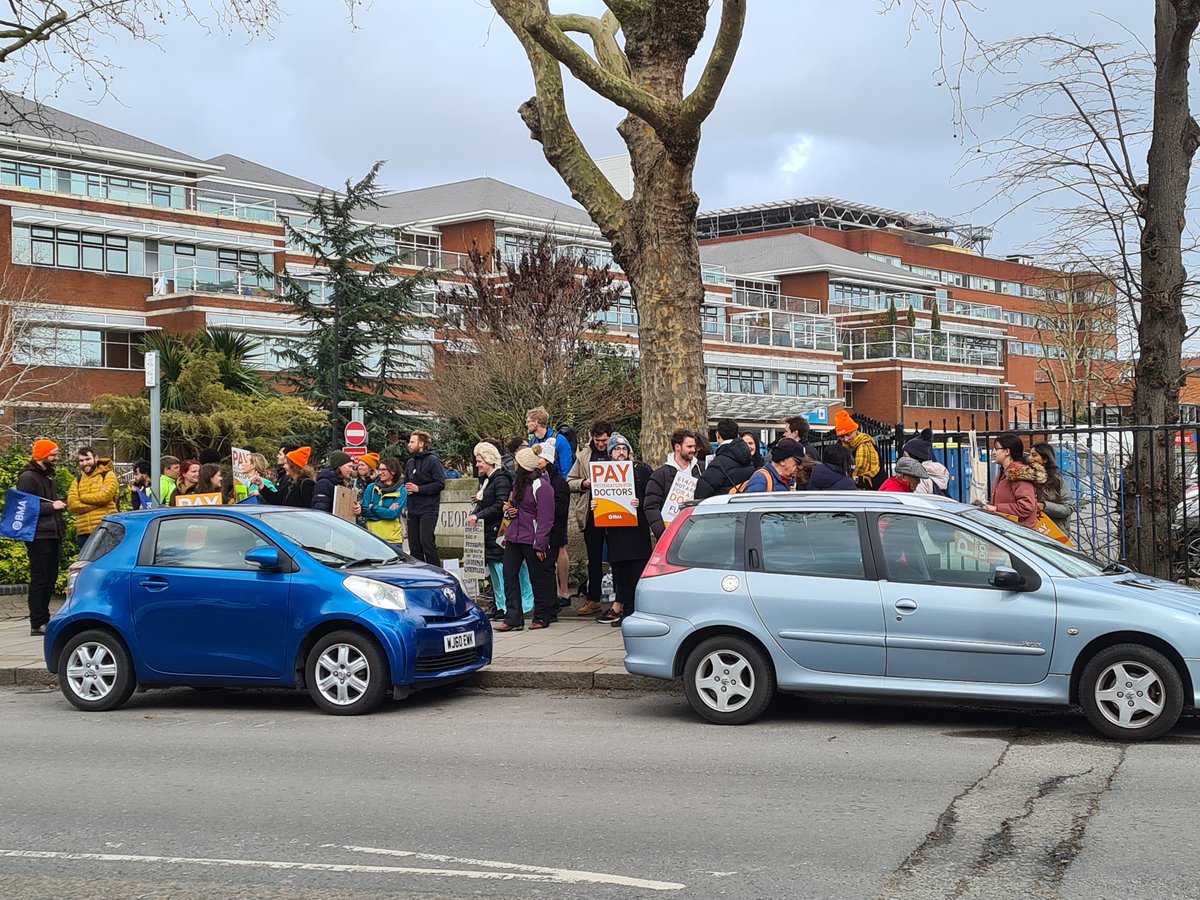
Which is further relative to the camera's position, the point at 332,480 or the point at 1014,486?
the point at 332,480

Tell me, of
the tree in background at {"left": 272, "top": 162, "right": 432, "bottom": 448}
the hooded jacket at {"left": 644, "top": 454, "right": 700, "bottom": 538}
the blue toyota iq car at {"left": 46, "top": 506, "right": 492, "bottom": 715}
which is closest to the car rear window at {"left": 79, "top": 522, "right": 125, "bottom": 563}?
the blue toyota iq car at {"left": 46, "top": 506, "right": 492, "bottom": 715}

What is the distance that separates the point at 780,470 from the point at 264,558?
14.8ft

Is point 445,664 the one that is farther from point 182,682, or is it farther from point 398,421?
point 398,421

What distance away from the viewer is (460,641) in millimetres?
10594

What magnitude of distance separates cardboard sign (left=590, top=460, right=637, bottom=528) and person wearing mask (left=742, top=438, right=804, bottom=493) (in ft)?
6.53

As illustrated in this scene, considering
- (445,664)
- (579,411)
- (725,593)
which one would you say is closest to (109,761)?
(445,664)

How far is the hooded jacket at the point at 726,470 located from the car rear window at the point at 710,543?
303 centimetres

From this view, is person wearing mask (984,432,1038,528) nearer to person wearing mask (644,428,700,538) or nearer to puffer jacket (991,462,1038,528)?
puffer jacket (991,462,1038,528)

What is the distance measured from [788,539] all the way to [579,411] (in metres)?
25.9

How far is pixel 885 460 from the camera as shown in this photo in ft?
53.6

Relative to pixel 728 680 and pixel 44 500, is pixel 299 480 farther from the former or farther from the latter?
pixel 728 680

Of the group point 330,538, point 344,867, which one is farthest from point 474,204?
point 344,867

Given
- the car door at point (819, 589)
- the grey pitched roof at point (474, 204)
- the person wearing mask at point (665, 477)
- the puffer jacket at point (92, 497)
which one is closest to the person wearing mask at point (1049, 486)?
the person wearing mask at point (665, 477)

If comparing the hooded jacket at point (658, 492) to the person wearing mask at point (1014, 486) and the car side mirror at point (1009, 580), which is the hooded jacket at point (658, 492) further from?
the car side mirror at point (1009, 580)
